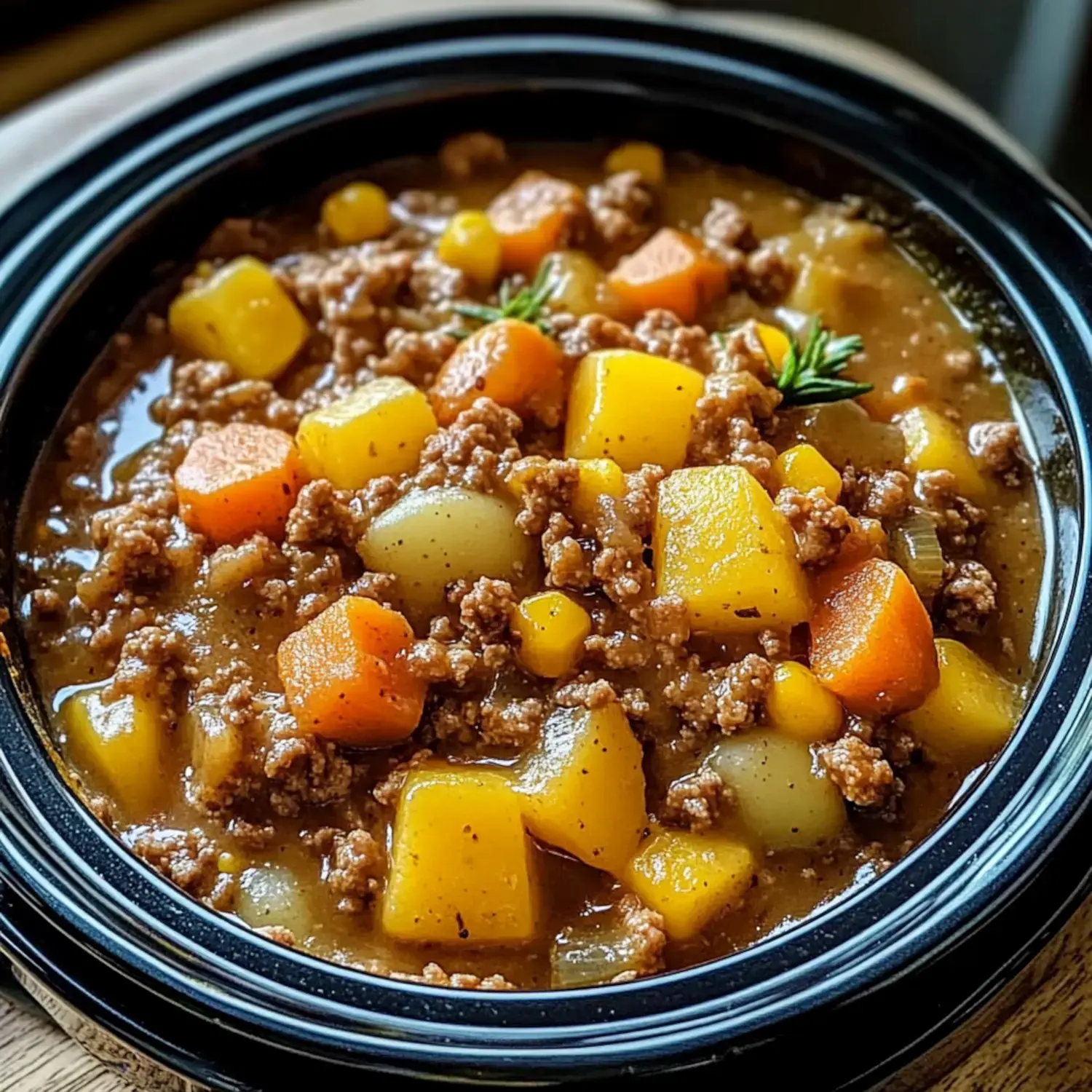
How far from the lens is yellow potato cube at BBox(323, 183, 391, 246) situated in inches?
120

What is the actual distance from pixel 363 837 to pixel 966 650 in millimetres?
1020

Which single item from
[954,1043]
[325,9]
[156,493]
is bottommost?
[954,1043]

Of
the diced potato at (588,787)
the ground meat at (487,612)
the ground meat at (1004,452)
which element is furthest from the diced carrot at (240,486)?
the ground meat at (1004,452)

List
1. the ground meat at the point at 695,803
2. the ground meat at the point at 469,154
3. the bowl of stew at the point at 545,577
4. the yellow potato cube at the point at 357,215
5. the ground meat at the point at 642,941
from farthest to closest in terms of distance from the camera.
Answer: the ground meat at the point at 469,154 < the yellow potato cube at the point at 357,215 < the ground meat at the point at 695,803 < the ground meat at the point at 642,941 < the bowl of stew at the point at 545,577

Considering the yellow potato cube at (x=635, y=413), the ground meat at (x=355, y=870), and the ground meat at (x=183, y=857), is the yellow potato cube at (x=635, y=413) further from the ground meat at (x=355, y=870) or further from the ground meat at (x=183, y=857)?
the ground meat at (x=183, y=857)

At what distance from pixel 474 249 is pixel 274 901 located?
139 cm

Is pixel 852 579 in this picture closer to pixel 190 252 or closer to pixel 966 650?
pixel 966 650

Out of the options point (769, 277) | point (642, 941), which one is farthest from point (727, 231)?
point (642, 941)

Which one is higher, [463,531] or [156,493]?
[156,493]

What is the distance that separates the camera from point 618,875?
2.14 metres

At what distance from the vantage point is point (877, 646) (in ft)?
7.17

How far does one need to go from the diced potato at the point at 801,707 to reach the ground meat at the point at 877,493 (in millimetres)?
350

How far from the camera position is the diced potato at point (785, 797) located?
2.16 metres

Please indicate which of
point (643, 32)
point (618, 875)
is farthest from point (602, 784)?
point (643, 32)
